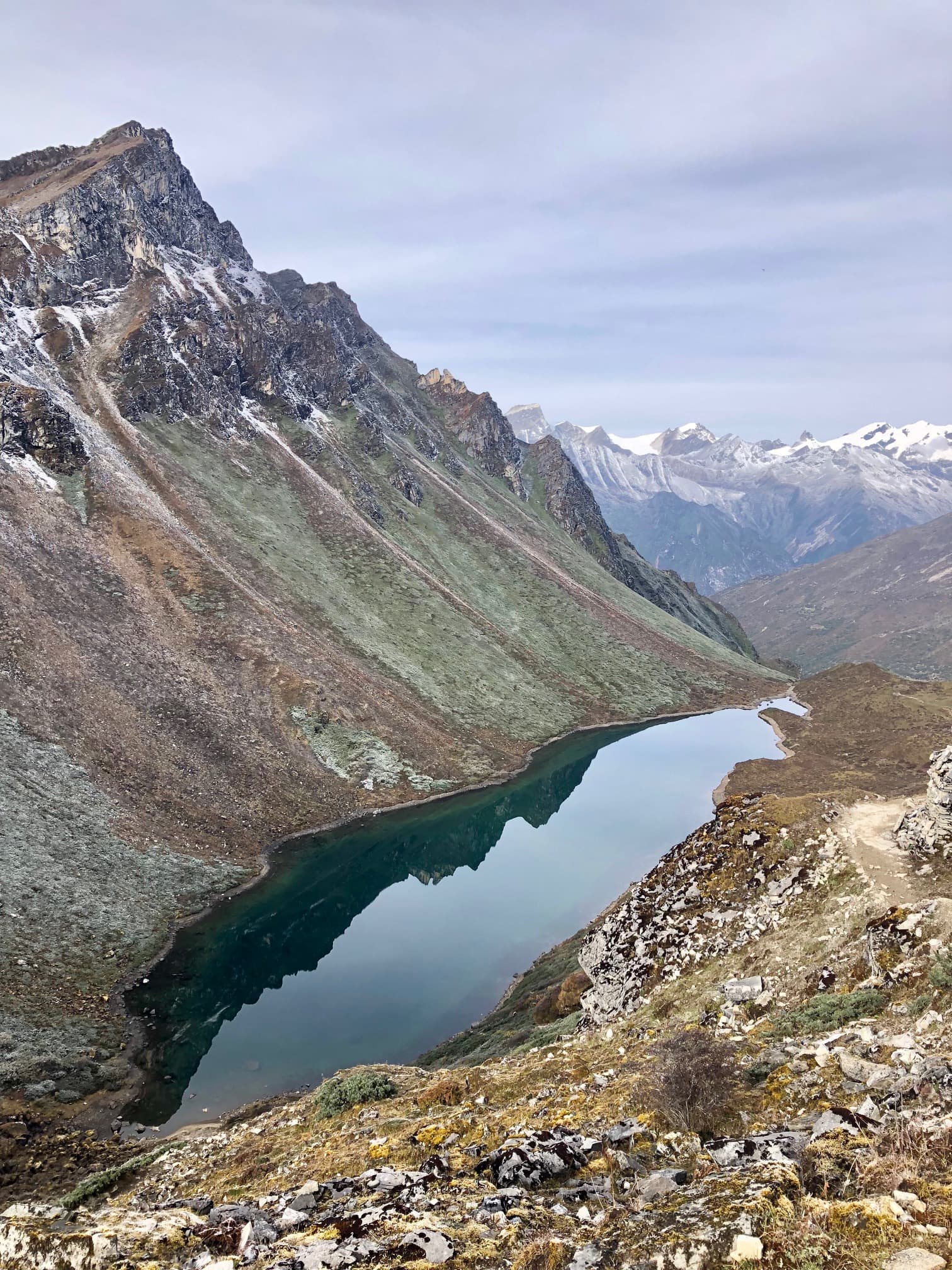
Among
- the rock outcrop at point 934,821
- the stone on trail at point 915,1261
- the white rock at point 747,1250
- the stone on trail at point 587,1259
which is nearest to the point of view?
the stone on trail at point 915,1261

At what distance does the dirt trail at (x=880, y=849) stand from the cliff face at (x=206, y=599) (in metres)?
37.8

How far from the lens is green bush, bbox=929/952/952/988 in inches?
609

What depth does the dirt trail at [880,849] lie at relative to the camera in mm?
22708

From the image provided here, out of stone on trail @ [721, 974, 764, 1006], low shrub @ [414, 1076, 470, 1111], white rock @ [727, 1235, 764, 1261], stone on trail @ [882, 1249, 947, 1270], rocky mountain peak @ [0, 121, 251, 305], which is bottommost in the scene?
low shrub @ [414, 1076, 470, 1111]

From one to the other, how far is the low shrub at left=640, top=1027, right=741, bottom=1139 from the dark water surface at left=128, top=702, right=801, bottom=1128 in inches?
1046

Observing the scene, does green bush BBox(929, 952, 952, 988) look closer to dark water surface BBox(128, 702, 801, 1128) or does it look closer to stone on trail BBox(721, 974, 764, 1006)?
stone on trail BBox(721, 974, 764, 1006)

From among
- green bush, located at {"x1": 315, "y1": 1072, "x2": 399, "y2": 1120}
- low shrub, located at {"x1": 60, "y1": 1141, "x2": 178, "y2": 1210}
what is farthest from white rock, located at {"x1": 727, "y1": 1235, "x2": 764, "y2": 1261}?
low shrub, located at {"x1": 60, "y1": 1141, "x2": 178, "y2": 1210}

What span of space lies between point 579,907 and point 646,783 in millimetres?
34133

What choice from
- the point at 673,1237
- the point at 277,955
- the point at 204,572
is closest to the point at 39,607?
the point at 204,572

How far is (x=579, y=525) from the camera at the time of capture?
195375mm

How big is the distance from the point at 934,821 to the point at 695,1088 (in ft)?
49.9

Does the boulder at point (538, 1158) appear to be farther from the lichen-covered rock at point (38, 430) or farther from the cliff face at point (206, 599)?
the lichen-covered rock at point (38, 430)

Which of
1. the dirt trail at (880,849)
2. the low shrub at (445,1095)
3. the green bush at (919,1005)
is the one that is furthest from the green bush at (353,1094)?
the dirt trail at (880,849)

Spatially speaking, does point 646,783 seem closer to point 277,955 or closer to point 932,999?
point 277,955
